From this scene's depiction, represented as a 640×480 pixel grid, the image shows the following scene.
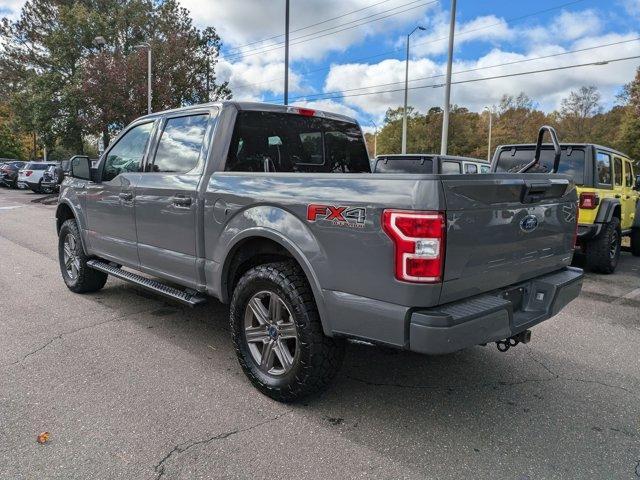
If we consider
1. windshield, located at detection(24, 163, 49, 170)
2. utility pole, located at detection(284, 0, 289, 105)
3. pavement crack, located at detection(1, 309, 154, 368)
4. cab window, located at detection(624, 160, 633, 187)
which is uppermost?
utility pole, located at detection(284, 0, 289, 105)

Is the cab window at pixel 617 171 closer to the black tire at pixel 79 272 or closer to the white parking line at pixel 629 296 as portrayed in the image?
the white parking line at pixel 629 296

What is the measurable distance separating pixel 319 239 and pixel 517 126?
66243 mm

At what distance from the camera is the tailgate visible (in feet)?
8.45

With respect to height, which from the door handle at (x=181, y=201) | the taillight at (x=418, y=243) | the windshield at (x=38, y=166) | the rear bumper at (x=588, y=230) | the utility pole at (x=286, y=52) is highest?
the utility pole at (x=286, y=52)

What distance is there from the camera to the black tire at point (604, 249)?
7.52 metres

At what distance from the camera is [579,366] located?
13.1 feet

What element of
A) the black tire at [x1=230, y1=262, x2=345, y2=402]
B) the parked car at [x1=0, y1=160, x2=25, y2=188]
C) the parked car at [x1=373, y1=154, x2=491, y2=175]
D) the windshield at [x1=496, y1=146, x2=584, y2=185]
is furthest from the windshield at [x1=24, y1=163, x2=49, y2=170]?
the black tire at [x1=230, y1=262, x2=345, y2=402]

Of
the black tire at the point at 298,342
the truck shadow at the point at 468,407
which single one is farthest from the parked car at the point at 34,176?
the black tire at the point at 298,342

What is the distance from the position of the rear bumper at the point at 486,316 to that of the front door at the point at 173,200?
2023 millimetres

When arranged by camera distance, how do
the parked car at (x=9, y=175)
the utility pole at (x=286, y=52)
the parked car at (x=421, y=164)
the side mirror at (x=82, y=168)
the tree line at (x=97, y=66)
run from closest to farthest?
the side mirror at (x=82, y=168)
the parked car at (x=421, y=164)
the utility pole at (x=286, y=52)
the parked car at (x=9, y=175)
the tree line at (x=97, y=66)

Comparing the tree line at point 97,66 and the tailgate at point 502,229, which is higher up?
the tree line at point 97,66

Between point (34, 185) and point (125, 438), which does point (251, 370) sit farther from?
point (34, 185)

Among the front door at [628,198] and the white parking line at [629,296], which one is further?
the front door at [628,198]

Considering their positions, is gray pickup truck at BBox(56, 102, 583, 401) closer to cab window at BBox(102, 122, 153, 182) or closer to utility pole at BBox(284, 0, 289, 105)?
cab window at BBox(102, 122, 153, 182)
